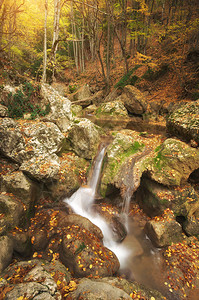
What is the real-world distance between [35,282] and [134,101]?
1349cm

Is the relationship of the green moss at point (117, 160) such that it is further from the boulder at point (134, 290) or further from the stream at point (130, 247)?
the boulder at point (134, 290)

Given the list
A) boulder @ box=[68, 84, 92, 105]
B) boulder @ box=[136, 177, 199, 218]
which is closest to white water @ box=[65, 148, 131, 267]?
boulder @ box=[136, 177, 199, 218]

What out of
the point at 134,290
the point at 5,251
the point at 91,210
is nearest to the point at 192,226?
the point at 134,290

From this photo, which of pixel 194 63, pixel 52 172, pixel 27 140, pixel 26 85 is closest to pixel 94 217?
pixel 52 172

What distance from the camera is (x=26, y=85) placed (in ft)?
26.7

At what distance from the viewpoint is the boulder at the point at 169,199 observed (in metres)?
5.89

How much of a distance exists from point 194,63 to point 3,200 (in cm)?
1587

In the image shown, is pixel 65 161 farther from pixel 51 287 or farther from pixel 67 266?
pixel 51 287

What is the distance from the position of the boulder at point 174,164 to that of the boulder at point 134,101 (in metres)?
7.29

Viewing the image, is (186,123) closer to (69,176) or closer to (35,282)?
(69,176)

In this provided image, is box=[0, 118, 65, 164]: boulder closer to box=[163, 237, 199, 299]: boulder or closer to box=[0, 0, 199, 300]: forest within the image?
box=[0, 0, 199, 300]: forest

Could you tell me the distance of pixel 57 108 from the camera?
8.62 m

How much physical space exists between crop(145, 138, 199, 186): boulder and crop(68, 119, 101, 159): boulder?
3.22 metres

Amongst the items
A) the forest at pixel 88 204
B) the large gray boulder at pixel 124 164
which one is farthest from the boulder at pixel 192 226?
the large gray boulder at pixel 124 164
